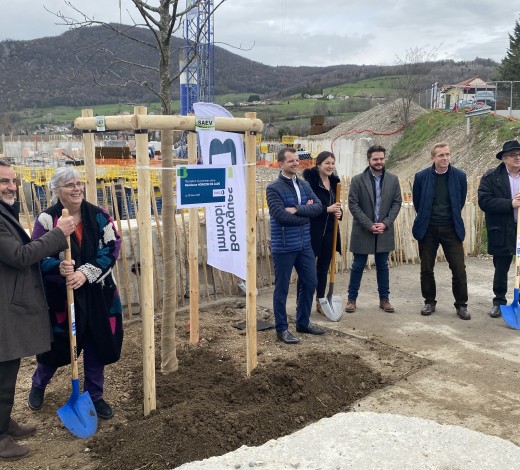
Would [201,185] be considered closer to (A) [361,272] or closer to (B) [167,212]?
(B) [167,212]

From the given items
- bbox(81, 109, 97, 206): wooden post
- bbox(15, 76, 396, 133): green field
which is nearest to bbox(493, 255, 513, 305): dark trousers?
bbox(81, 109, 97, 206): wooden post

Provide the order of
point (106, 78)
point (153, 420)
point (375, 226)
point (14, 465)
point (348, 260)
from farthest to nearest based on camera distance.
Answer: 1. point (348, 260)
2. point (375, 226)
3. point (106, 78)
4. point (153, 420)
5. point (14, 465)

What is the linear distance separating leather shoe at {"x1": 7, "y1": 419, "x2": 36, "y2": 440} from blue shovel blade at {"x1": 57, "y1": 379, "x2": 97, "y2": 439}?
0.23m

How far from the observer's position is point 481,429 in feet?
11.9

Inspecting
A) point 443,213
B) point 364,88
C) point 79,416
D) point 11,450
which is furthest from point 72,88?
point 11,450

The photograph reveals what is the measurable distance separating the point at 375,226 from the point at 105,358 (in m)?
3.60

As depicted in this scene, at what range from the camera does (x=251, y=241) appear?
4.46 metres

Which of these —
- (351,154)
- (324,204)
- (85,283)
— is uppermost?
(351,154)

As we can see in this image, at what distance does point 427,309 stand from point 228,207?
10.5ft

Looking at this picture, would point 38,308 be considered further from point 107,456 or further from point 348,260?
point 348,260

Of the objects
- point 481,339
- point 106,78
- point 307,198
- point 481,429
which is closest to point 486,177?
point 481,339

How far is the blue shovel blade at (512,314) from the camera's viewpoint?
5867 mm

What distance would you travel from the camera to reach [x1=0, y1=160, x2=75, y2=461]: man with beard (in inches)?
124

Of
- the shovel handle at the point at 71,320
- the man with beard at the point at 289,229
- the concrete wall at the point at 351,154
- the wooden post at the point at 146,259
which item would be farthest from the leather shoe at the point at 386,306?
the concrete wall at the point at 351,154
